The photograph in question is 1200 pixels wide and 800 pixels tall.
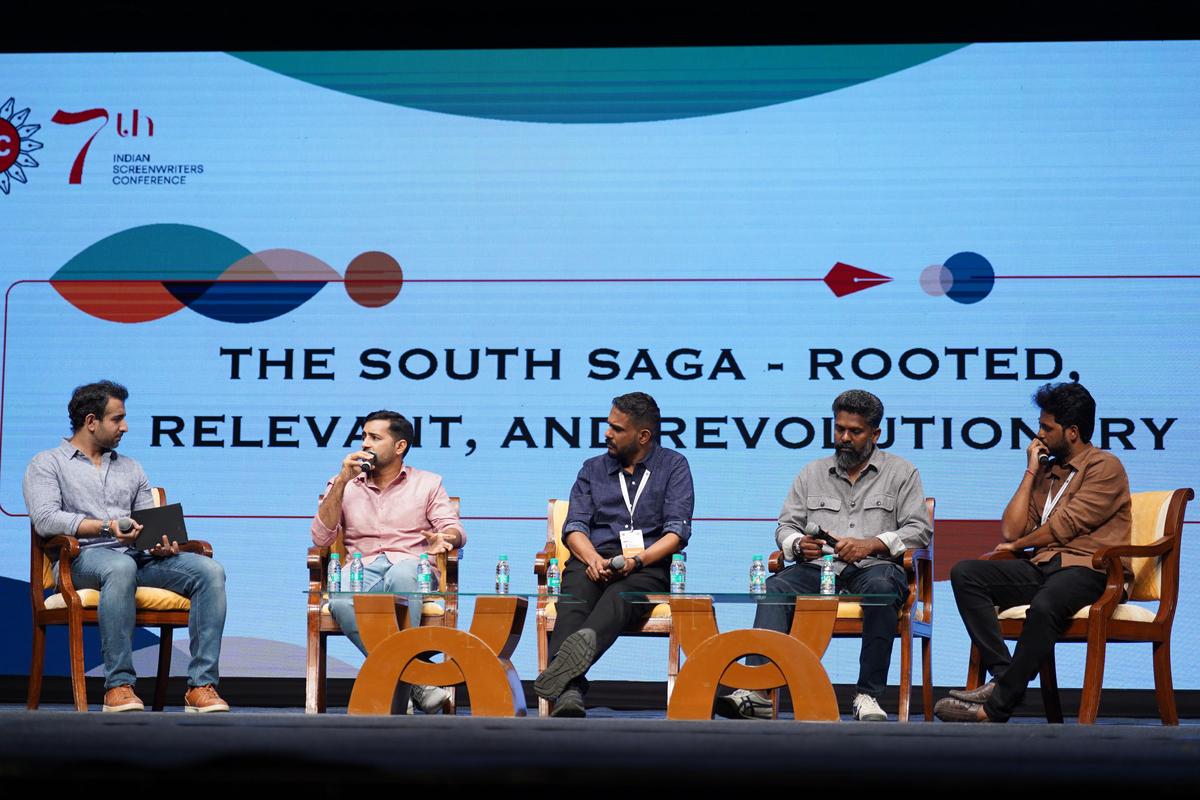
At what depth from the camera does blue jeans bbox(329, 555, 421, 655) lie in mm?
4590

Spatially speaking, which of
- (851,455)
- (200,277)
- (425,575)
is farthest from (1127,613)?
(200,277)

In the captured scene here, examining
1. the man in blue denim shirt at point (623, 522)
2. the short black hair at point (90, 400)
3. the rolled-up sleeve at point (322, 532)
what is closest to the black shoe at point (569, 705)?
the man in blue denim shirt at point (623, 522)

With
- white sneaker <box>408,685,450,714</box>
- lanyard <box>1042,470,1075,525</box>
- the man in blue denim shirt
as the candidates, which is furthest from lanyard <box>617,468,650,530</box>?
lanyard <box>1042,470,1075,525</box>

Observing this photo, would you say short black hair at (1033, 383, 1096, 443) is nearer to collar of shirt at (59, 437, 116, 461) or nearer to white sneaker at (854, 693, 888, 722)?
white sneaker at (854, 693, 888, 722)

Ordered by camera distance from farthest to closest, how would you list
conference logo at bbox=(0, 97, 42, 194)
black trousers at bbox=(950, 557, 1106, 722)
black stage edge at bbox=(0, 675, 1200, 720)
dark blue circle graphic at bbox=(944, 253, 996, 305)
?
conference logo at bbox=(0, 97, 42, 194), dark blue circle graphic at bbox=(944, 253, 996, 305), black stage edge at bbox=(0, 675, 1200, 720), black trousers at bbox=(950, 557, 1106, 722)

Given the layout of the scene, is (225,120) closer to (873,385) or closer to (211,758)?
(873,385)

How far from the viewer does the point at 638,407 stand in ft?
15.8

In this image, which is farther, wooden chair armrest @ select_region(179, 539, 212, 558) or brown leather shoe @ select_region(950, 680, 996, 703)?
wooden chair armrest @ select_region(179, 539, 212, 558)

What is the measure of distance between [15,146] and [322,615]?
2.50 metres

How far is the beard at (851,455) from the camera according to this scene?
4.79m

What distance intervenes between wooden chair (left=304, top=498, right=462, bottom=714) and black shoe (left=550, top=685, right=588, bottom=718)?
51 cm

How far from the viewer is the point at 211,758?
71.1 inches

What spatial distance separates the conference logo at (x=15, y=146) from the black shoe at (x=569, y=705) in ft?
10.4

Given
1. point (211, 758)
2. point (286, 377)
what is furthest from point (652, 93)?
point (211, 758)
